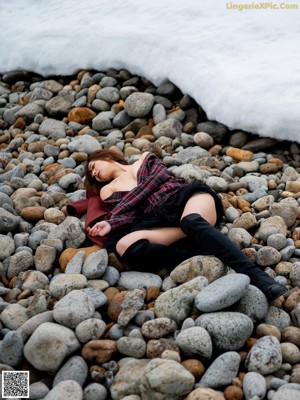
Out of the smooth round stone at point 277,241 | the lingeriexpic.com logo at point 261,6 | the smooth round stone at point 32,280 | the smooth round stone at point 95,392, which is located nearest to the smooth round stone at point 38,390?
the smooth round stone at point 95,392

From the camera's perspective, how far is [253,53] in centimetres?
446

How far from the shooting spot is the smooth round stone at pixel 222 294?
207 centimetres

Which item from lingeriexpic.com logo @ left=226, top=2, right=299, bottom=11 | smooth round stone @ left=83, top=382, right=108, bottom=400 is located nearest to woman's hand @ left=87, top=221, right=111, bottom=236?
smooth round stone @ left=83, top=382, right=108, bottom=400

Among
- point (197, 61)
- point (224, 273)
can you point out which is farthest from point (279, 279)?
point (197, 61)

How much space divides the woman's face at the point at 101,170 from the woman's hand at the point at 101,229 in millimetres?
508

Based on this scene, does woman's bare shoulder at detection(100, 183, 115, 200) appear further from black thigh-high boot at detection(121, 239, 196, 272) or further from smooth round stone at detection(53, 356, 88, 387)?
smooth round stone at detection(53, 356, 88, 387)

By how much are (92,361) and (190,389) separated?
43 cm

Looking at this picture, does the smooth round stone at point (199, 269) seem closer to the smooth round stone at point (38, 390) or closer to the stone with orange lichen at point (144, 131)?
the smooth round stone at point (38, 390)

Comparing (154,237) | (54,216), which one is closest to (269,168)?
(154,237)

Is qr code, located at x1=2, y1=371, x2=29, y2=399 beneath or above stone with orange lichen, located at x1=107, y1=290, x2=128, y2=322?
above

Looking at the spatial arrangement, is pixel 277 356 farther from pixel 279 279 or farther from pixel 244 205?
pixel 244 205

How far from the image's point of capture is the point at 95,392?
1858mm

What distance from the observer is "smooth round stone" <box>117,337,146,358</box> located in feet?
6.57

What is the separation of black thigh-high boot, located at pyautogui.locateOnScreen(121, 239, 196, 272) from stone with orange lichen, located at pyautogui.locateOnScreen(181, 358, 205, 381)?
26.0 inches
